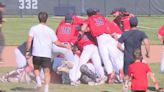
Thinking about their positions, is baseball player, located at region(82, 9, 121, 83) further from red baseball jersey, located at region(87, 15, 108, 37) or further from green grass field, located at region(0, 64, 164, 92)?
green grass field, located at region(0, 64, 164, 92)

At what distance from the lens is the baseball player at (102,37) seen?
13953mm

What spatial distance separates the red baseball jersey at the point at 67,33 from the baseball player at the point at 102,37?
395 mm

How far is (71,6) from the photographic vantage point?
47.6 metres

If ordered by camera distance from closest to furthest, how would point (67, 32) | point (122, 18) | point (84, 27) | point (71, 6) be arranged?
1. point (84, 27)
2. point (67, 32)
3. point (122, 18)
4. point (71, 6)

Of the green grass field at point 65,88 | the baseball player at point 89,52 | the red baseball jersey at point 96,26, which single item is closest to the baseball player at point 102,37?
the red baseball jersey at point 96,26

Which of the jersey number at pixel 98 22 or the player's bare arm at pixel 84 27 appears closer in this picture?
the player's bare arm at pixel 84 27

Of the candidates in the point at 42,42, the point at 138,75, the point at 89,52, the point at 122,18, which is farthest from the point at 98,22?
the point at 138,75

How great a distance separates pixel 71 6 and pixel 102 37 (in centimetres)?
3373

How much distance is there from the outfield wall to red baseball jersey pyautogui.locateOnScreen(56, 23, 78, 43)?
32116 mm

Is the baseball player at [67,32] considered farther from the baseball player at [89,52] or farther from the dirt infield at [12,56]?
the dirt infield at [12,56]

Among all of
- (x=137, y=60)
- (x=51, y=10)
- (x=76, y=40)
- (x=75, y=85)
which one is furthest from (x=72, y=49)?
(x=51, y=10)

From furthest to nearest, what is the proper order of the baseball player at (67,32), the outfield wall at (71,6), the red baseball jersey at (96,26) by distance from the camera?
the outfield wall at (71,6) → the baseball player at (67,32) → the red baseball jersey at (96,26)

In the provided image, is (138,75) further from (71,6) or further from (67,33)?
(71,6)

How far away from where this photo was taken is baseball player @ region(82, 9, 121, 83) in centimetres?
1395
